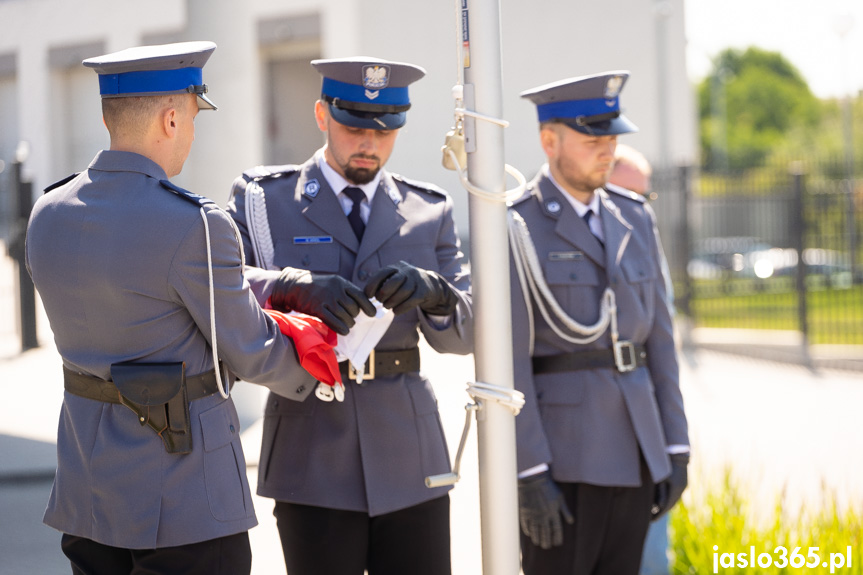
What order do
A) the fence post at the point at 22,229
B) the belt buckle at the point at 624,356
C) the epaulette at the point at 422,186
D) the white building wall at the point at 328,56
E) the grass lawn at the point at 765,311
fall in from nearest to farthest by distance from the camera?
1. the epaulette at the point at 422,186
2. the belt buckle at the point at 624,356
3. the white building wall at the point at 328,56
4. the fence post at the point at 22,229
5. the grass lawn at the point at 765,311

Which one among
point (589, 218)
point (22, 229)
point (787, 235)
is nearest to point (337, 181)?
point (589, 218)

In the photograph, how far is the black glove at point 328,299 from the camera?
234cm

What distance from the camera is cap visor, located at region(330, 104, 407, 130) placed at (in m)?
2.71

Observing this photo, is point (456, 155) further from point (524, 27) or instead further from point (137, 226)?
point (524, 27)

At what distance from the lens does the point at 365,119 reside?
2725 millimetres

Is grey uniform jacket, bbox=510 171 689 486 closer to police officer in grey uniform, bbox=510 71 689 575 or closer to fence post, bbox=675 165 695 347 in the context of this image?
police officer in grey uniform, bbox=510 71 689 575

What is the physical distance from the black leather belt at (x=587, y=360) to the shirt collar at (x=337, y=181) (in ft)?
2.45

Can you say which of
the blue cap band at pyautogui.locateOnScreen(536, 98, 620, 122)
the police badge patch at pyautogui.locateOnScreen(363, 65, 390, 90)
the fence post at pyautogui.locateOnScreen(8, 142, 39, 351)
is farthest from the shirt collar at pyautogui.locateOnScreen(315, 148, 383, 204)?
the fence post at pyautogui.locateOnScreen(8, 142, 39, 351)

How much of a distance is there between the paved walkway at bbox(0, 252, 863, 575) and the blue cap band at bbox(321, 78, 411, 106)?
7.45 ft

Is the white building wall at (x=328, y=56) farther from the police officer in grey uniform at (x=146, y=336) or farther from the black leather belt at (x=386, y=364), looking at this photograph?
the black leather belt at (x=386, y=364)

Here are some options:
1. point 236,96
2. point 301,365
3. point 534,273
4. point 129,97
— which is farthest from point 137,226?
point 236,96

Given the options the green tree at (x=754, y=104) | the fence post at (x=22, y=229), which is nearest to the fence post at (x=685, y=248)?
the fence post at (x=22, y=229)

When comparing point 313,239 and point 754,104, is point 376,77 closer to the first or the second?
point 313,239

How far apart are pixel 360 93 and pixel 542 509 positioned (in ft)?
4.21
